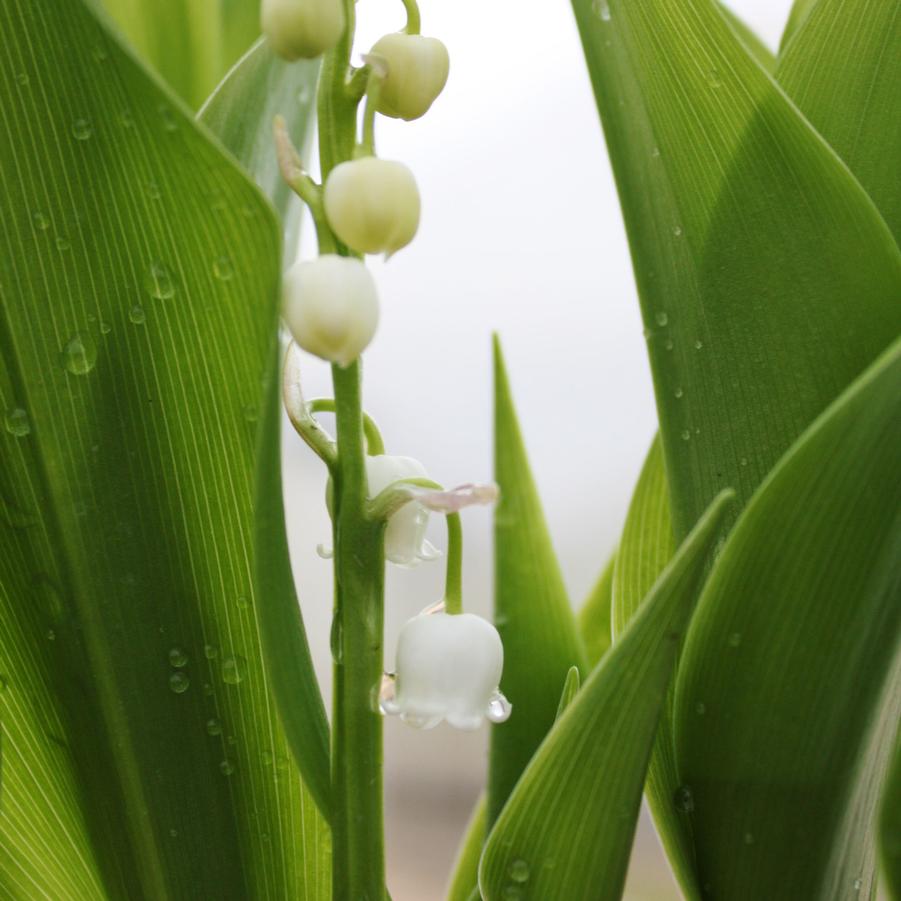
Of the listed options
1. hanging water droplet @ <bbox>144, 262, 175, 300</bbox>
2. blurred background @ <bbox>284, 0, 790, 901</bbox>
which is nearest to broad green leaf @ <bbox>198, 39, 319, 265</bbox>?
hanging water droplet @ <bbox>144, 262, 175, 300</bbox>

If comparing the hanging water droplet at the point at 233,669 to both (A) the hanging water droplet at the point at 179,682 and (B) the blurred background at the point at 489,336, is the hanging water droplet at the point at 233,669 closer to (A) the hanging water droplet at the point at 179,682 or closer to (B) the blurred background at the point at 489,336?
(A) the hanging water droplet at the point at 179,682

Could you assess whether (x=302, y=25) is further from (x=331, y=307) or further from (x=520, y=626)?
(x=520, y=626)

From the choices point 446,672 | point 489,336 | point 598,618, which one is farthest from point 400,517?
point 489,336

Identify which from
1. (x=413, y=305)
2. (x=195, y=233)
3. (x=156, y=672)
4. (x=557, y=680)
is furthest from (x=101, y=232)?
(x=413, y=305)

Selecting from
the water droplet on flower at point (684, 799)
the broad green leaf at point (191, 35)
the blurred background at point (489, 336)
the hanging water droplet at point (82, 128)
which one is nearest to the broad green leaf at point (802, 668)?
the water droplet on flower at point (684, 799)

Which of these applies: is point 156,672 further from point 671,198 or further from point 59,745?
point 671,198

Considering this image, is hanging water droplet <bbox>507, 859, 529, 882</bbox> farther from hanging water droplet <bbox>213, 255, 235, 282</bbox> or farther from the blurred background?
the blurred background

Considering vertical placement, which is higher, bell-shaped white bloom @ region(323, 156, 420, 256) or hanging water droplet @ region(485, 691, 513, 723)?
bell-shaped white bloom @ region(323, 156, 420, 256)
